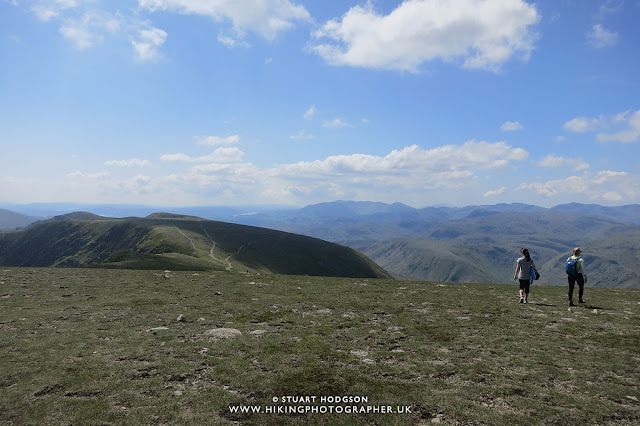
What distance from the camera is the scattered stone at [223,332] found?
13180 mm

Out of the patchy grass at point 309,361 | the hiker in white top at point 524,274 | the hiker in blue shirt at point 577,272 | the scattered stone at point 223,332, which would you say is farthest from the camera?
the hiker in white top at point 524,274

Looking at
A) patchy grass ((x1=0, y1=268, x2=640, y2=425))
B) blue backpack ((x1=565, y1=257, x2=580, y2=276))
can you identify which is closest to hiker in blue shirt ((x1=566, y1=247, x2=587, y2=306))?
blue backpack ((x1=565, y1=257, x2=580, y2=276))

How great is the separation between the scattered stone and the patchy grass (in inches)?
13.8

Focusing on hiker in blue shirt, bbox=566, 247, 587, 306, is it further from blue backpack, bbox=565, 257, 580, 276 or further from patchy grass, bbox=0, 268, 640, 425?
patchy grass, bbox=0, 268, 640, 425

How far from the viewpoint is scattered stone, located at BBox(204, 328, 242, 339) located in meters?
13.2

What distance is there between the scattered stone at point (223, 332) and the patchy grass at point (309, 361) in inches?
13.8

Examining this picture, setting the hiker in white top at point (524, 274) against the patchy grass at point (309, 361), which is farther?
the hiker in white top at point (524, 274)

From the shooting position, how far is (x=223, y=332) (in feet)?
44.5

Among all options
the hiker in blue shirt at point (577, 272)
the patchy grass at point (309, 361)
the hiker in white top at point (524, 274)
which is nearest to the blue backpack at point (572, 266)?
the hiker in blue shirt at point (577, 272)

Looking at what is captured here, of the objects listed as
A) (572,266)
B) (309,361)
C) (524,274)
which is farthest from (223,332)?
(572,266)

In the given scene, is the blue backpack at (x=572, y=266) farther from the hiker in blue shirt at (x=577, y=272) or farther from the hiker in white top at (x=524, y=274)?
the hiker in white top at (x=524, y=274)

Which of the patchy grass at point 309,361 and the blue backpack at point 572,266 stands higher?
the blue backpack at point 572,266

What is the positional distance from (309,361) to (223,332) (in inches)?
184

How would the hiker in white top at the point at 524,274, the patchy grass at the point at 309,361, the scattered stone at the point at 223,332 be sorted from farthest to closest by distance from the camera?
the hiker in white top at the point at 524,274
the scattered stone at the point at 223,332
the patchy grass at the point at 309,361
